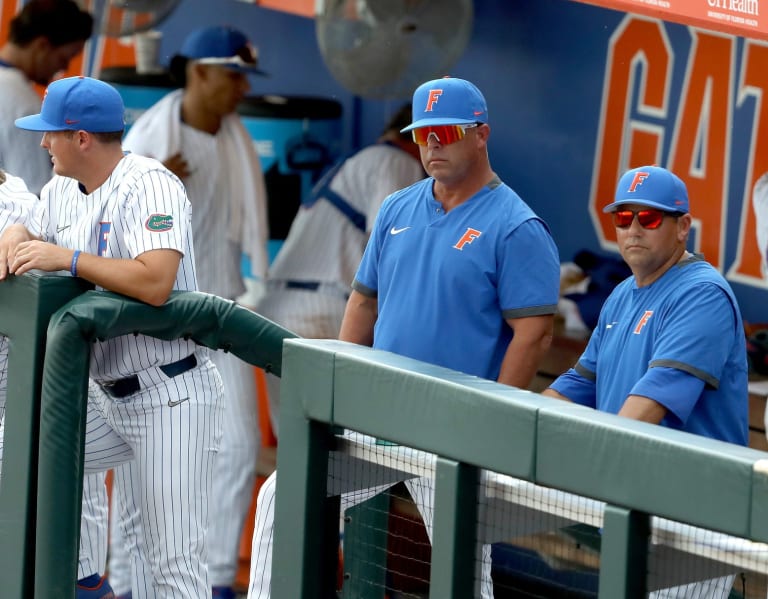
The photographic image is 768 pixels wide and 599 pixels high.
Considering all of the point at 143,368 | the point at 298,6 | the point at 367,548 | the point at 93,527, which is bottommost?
the point at 93,527

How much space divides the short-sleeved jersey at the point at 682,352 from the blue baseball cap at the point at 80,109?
1336 mm

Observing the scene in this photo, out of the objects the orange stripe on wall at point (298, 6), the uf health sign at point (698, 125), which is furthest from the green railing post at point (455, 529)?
the orange stripe on wall at point (298, 6)

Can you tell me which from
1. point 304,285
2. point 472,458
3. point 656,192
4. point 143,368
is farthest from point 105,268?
point 304,285

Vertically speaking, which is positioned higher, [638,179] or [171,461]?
[638,179]

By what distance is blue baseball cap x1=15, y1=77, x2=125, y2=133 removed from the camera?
3.75 m

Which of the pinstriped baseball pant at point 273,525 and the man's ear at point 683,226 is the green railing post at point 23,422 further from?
the man's ear at point 683,226

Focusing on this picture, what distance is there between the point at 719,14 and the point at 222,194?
2.85 meters

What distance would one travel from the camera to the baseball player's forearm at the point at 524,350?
3.76 m

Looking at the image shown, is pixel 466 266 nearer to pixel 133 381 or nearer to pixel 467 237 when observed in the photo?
pixel 467 237

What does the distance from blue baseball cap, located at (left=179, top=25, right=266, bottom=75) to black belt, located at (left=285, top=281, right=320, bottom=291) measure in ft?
2.84

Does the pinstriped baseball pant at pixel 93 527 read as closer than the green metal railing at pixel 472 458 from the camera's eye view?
No

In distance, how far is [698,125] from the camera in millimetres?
5559

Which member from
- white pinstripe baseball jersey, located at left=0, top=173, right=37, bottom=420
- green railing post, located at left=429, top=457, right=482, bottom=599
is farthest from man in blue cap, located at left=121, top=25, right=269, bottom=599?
green railing post, located at left=429, top=457, right=482, bottom=599

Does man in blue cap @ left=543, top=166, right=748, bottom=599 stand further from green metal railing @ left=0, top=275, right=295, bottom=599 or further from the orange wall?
the orange wall
